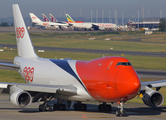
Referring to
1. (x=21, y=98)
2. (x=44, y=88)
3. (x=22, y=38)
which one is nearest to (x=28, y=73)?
(x=22, y=38)

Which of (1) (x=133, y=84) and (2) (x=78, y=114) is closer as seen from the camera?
(1) (x=133, y=84)

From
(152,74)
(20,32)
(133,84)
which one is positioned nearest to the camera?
(133,84)

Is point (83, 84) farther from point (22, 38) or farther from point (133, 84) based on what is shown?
point (22, 38)

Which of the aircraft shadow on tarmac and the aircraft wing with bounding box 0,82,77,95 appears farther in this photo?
the aircraft shadow on tarmac

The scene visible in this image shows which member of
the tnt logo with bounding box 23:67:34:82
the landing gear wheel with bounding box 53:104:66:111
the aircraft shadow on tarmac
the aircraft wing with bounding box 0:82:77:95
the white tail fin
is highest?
the white tail fin

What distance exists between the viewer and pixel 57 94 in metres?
29.4

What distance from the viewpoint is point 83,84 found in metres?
27.4

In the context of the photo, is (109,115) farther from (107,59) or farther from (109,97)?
(107,59)

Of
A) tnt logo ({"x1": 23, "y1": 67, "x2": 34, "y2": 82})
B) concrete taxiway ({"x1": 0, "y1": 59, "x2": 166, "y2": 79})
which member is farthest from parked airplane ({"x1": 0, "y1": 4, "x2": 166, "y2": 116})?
concrete taxiway ({"x1": 0, "y1": 59, "x2": 166, "y2": 79})

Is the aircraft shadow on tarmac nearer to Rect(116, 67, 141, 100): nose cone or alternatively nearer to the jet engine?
the jet engine

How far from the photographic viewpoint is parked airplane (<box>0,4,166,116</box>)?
24.6m

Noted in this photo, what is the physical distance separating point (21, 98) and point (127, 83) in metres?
9.08

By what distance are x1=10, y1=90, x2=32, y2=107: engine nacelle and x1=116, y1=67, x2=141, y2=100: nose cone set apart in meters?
7.79

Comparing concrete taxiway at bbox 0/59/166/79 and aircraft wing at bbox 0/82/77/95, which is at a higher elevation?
aircraft wing at bbox 0/82/77/95
